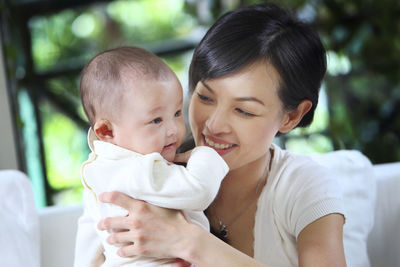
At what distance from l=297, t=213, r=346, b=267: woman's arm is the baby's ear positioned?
0.60 metres

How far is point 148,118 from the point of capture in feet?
3.73

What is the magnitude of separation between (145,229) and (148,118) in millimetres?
270

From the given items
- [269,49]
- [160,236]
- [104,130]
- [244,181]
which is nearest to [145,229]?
[160,236]

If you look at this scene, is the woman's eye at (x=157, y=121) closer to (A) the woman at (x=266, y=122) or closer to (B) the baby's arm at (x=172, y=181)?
(B) the baby's arm at (x=172, y=181)

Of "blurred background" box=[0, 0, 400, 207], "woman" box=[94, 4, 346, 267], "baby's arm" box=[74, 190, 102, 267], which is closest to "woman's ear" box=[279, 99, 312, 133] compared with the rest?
"woman" box=[94, 4, 346, 267]

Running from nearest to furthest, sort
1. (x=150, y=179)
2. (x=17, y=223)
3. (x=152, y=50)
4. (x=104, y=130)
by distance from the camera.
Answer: (x=150, y=179) < (x=104, y=130) < (x=17, y=223) < (x=152, y=50)

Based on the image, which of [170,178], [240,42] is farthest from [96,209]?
[240,42]

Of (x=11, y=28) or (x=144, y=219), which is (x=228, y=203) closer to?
(x=144, y=219)

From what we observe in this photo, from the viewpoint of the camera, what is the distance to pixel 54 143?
124 inches

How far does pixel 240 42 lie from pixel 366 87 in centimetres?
213

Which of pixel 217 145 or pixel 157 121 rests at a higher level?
pixel 157 121

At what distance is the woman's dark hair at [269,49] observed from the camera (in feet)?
4.38

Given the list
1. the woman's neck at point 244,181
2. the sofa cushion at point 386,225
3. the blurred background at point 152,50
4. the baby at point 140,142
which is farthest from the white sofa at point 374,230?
the blurred background at point 152,50

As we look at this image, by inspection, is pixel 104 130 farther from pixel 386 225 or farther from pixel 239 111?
pixel 386 225
